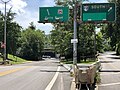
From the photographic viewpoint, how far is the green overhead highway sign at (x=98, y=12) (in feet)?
128

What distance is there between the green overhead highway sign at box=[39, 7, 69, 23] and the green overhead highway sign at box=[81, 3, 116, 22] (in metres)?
2.38

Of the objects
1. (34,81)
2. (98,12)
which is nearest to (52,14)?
(98,12)

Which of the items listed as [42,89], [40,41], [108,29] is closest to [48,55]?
[40,41]

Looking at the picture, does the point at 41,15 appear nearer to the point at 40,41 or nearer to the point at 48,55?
the point at 40,41

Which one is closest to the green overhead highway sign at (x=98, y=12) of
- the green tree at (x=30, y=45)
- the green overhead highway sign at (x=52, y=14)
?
the green overhead highway sign at (x=52, y=14)

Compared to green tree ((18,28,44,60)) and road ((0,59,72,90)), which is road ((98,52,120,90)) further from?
green tree ((18,28,44,60))

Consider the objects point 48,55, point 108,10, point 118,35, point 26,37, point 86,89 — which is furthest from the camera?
point 48,55

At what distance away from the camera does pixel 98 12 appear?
129 feet

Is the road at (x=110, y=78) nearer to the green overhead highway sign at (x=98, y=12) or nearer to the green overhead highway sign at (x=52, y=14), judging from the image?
the green overhead highway sign at (x=98, y=12)

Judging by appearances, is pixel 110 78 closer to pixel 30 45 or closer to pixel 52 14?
pixel 52 14

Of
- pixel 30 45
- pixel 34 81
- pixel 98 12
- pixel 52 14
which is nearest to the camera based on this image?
pixel 34 81

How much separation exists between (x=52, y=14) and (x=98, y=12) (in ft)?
17.5

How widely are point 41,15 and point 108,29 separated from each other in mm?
41135

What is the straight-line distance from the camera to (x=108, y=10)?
39031mm
